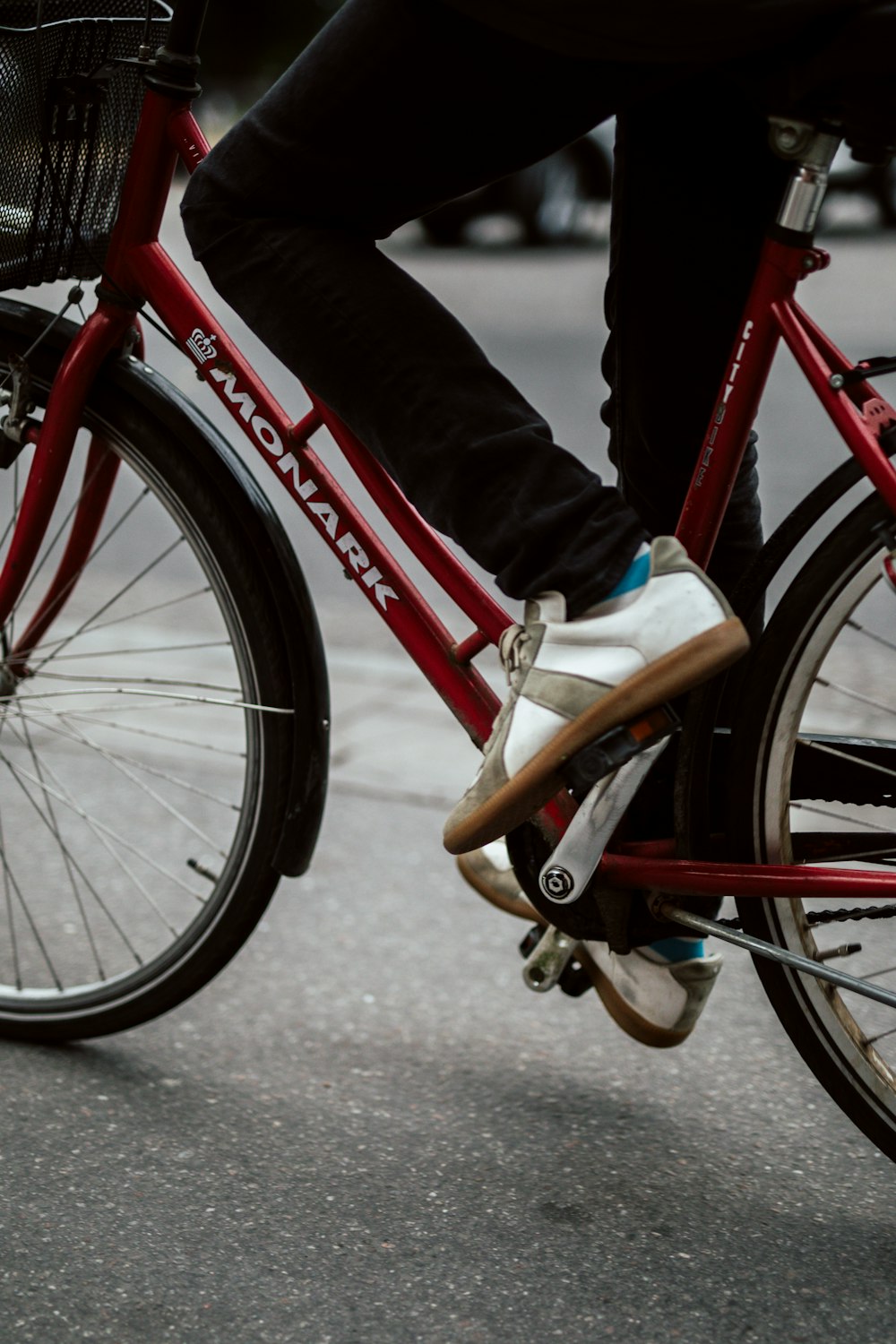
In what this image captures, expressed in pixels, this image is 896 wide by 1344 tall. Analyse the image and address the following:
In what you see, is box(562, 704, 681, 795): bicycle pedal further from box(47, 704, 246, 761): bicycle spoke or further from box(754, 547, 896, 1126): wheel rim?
box(47, 704, 246, 761): bicycle spoke

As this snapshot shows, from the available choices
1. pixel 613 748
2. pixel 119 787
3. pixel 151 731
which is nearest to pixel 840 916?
pixel 613 748

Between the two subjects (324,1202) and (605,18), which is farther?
(324,1202)

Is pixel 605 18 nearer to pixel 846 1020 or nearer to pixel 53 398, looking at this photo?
pixel 53 398

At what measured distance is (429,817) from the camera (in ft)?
10.5

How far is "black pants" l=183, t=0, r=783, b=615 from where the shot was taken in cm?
151

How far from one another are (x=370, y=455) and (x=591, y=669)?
0.48 meters

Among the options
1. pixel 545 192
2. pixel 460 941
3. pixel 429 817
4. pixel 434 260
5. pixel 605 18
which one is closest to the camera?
pixel 605 18

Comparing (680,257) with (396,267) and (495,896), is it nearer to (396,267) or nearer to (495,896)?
(396,267)

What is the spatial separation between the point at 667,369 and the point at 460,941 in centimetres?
121

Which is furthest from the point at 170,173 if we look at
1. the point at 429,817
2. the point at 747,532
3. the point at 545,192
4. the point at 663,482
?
the point at 545,192

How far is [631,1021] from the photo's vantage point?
199 centimetres

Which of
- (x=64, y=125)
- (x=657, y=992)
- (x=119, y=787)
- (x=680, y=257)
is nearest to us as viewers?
(x=680, y=257)

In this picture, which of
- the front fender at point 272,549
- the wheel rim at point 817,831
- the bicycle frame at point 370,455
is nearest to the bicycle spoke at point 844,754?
the wheel rim at point 817,831

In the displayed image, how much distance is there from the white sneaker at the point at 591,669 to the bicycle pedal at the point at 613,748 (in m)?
0.01
